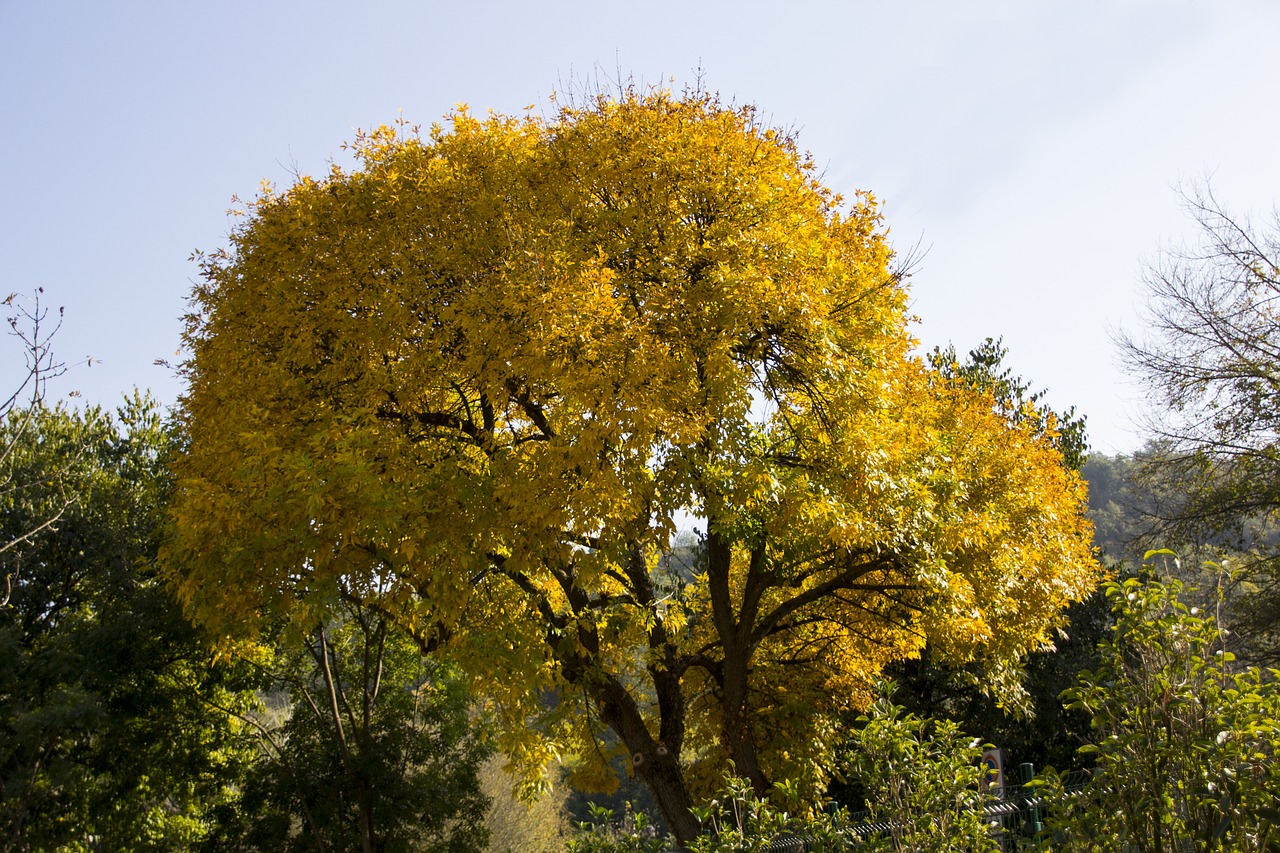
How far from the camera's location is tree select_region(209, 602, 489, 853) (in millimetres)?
15719

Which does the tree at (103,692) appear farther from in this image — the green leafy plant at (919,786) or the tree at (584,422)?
the green leafy plant at (919,786)

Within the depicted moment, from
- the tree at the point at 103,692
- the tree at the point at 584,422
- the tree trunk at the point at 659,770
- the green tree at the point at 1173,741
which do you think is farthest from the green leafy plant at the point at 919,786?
the tree at the point at 103,692

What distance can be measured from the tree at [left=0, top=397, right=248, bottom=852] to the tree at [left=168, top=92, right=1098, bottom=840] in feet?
17.5

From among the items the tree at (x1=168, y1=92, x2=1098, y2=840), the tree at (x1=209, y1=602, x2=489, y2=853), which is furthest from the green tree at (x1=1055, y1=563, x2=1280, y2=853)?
the tree at (x1=209, y1=602, x2=489, y2=853)

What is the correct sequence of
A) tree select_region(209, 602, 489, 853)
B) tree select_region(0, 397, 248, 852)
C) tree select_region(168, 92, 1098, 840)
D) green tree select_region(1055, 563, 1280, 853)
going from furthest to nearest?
tree select_region(209, 602, 489, 853) → tree select_region(0, 397, 248, 852) → tree select_region(168, 92, 1098, 840) → green tree select_region(1055, 563, 1280, 853)

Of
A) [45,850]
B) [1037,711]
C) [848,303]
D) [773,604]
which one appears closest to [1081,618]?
[1037,711]

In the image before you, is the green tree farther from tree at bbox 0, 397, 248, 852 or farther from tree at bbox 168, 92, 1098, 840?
tree at bbox 0, 397, 248, 852

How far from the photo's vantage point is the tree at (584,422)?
29.0ft

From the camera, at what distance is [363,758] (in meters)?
15.8

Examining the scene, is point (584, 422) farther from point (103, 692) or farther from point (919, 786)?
point (103, 692)

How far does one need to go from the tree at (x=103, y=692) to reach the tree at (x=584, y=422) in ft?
17.5

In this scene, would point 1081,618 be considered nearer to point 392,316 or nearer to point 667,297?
point 667,297

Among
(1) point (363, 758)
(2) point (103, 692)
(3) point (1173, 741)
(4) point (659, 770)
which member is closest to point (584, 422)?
(4) point (659, 770)

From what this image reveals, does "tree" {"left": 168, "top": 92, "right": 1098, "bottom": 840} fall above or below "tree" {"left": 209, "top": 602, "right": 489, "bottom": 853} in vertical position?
above
